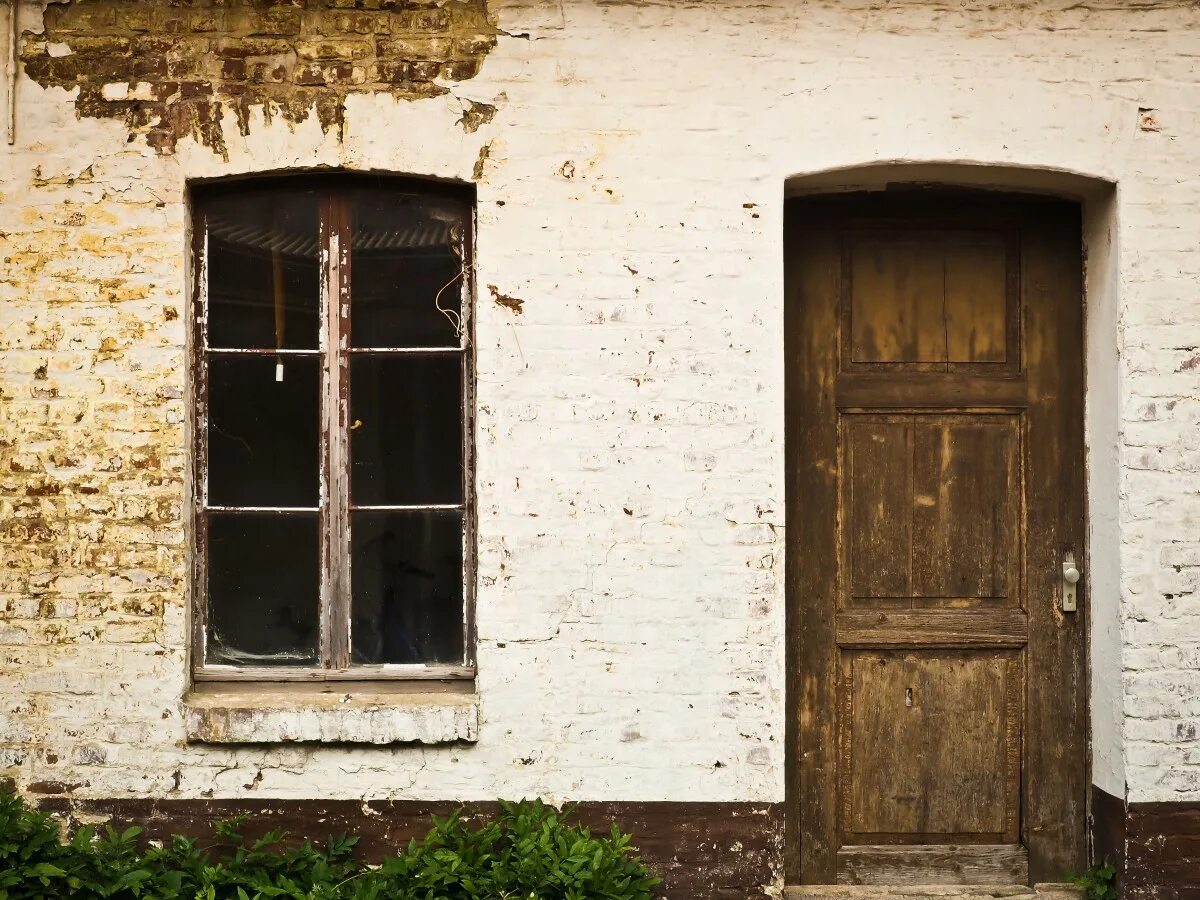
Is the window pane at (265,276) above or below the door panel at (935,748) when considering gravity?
above

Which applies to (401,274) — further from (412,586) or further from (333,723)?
(333,723)

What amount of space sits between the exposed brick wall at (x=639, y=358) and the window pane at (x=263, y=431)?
194mm

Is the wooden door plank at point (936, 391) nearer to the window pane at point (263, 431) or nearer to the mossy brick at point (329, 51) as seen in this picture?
the window pane at point (263, 431)

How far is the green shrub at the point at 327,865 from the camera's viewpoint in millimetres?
3746

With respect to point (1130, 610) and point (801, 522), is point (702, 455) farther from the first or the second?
point (1130, 610)

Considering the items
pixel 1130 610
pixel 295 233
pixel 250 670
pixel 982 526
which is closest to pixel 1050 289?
pixel 982 526

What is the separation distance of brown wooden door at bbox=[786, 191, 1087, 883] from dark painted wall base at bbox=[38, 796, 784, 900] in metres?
0.37

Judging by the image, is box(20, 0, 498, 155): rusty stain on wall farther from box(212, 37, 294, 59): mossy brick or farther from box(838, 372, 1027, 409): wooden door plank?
box(838, 372, 1027, 409): wooden door plank

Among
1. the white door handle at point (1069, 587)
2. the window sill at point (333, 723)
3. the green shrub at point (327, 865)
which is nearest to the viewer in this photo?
the green shrub at point (327, 865)

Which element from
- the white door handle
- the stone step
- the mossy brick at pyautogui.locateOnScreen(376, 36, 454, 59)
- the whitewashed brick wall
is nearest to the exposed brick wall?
the whitewashed brick wall

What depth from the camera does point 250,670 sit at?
422 cm

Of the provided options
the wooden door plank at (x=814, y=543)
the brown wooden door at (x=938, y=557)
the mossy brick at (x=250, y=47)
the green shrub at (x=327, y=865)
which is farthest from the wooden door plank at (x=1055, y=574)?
the mossy brick at (x=250, y=47)

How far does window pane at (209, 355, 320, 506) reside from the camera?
14.0ft

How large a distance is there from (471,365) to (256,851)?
192cm
